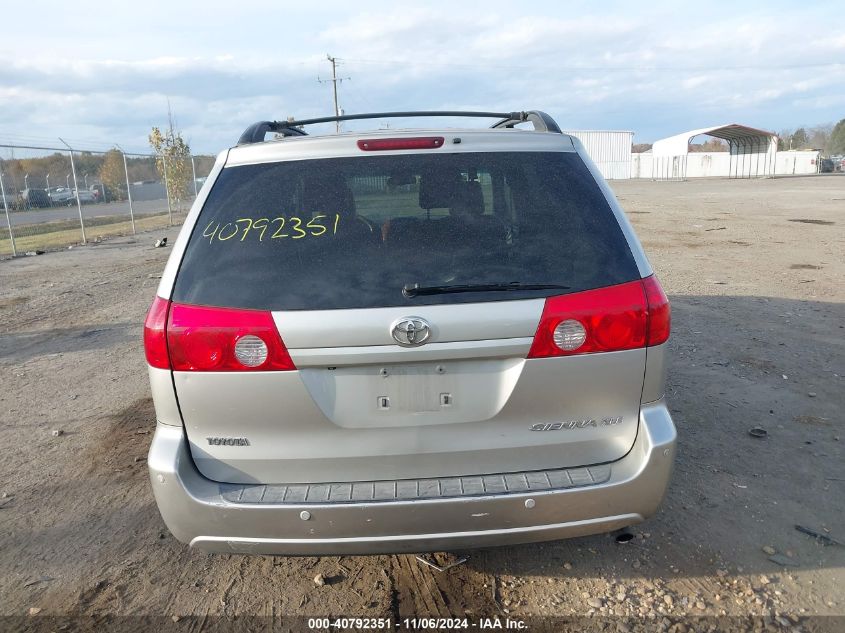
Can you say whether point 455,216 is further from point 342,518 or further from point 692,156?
point 692,156

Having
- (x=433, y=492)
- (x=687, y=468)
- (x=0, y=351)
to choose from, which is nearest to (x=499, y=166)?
(x=433, y=492)

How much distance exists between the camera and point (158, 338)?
2.40 metres

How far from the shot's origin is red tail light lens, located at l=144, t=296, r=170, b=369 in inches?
94.6

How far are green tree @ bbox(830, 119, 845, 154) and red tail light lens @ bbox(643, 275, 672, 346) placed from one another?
116 metres

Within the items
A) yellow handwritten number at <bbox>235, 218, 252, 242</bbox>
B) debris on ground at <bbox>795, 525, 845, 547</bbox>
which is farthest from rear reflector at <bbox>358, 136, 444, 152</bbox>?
debris on ground at <bbox>795, 525, 845, 547</bbox>

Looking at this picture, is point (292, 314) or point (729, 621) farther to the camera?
point (729, 621)

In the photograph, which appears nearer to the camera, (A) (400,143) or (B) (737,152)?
(A) (400,143)

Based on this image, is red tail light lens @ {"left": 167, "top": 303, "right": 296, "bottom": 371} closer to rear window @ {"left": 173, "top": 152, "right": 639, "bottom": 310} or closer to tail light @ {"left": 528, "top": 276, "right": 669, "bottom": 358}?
rear window @ {"left": 173, "top": 152, "right": 639, "bottom": 310}

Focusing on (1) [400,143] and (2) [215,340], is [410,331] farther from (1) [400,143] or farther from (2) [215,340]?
(1) [400,143]

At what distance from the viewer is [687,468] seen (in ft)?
12.8

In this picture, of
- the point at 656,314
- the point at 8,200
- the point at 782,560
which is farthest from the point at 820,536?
the point at 8,200

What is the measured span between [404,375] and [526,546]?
137cm

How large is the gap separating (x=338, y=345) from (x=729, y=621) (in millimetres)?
1945

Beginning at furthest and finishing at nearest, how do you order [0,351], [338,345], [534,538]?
[0,351]
[534,538]
[338,345]
